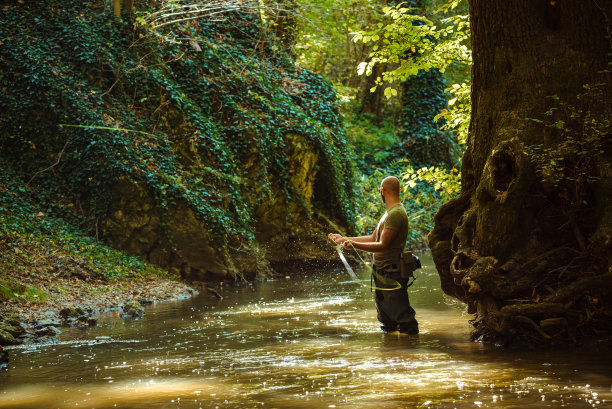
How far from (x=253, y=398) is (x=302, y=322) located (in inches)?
182

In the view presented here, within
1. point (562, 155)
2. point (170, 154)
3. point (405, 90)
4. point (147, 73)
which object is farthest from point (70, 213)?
point (405, 90)

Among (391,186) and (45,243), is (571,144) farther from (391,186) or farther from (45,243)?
(45,243)

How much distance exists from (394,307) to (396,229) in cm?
105

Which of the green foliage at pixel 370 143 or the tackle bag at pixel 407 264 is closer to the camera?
the tackle bag at pixel 407 264

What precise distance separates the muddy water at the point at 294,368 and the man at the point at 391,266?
0.82 feet

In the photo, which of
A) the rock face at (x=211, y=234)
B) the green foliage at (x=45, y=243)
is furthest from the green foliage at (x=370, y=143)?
the green foliage at (x=45, y=243)

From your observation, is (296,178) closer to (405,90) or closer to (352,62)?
(405,90)

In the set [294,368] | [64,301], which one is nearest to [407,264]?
[294,368]

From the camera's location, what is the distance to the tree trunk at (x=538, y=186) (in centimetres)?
694

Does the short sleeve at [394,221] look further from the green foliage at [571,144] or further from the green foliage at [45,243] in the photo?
the green foliage at [45,243]

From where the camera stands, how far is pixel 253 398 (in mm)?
5492

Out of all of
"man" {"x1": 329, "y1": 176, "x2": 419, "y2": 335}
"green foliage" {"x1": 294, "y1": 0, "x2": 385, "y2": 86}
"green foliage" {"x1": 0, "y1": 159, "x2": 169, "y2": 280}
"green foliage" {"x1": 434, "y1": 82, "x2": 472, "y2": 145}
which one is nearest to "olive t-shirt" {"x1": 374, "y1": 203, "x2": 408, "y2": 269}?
"man" {"x1": 329, "y1": 176, "x2": 419, "y2": 335}

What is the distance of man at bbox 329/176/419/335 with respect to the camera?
852cm

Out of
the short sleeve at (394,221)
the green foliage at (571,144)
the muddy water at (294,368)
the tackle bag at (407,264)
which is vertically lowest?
the muddy water at (294,368)
